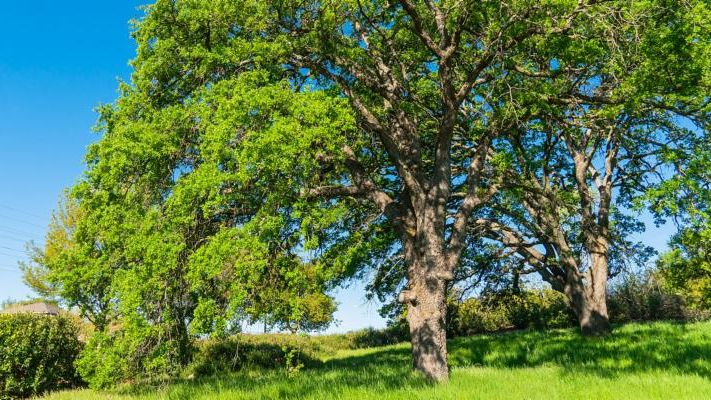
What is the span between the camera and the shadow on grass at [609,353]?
10.5m

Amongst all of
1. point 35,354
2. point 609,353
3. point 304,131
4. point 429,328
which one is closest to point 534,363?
point 609,353

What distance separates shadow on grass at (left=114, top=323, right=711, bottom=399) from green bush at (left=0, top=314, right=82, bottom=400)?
17.0ft

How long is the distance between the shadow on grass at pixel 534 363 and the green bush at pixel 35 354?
5192mm

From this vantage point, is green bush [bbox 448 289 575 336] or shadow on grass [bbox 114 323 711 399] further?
green bush [bbox 448 289 575 336]

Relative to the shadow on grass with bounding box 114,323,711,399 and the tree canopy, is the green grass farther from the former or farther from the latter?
the tree canopy

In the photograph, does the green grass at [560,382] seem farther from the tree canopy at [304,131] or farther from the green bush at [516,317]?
the green bush at [516,317]

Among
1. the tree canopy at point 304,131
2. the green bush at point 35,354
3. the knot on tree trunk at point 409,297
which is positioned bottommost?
the green bush at point 35,354

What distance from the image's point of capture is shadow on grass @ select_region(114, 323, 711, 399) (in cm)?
931

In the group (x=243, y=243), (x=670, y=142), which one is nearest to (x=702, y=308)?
(x=670, y=142)

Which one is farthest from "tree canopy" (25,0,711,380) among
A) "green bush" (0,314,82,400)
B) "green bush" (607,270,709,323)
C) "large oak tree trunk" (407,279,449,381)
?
"green bush" (607,270,709,323)

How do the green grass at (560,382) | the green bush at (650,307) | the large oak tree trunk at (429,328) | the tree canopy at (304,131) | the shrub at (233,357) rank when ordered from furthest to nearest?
the green bush at (650,307) < the shrub at (233,357) < the large oak tree trunk at (429,328) < the tree canopy at (304,131) < the green grass at (560,382)

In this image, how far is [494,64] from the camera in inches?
469

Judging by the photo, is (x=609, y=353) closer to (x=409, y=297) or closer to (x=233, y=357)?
(x=409, y=297)

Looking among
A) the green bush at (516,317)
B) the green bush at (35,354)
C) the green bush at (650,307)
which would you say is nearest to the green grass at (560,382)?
the green bush at (35,354)
